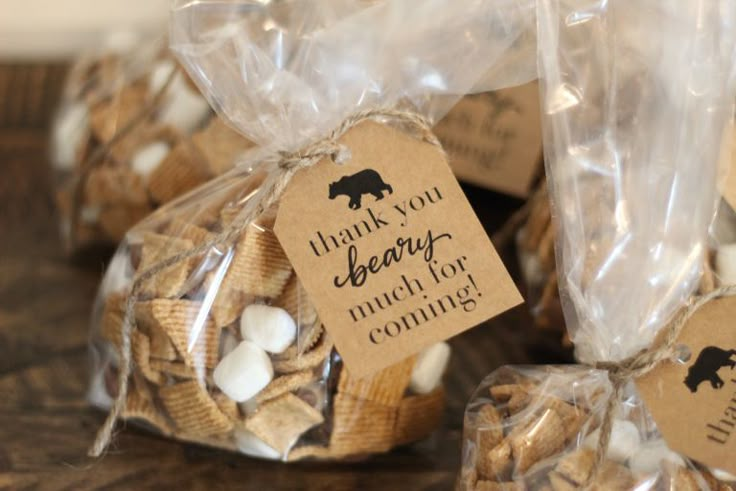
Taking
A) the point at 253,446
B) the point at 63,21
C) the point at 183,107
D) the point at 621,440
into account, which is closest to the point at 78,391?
the point at 253,446

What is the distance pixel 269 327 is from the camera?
663 millimetres

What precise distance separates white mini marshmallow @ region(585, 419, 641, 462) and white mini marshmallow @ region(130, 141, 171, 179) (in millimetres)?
446

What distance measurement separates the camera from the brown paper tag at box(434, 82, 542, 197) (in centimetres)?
91

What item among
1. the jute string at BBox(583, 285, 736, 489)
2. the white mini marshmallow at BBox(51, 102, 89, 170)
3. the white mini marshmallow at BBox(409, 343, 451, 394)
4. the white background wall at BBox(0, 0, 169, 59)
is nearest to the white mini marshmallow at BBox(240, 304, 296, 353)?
the white mini marshmallow at BBox(409, 343, 451, 394)

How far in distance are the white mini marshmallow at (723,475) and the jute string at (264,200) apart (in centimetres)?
28

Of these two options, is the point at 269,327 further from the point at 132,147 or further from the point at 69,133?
the point at 69,133

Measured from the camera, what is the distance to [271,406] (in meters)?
0.68

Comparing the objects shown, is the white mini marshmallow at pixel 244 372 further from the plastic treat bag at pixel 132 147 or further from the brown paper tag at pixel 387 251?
the plastic treat bag at pixel 132 147

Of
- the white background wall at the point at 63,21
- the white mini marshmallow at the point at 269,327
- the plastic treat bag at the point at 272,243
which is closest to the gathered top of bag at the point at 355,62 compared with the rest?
the plastic treat bag at the point at 272,243

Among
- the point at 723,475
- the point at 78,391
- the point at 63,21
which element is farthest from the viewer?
the point at 63,21

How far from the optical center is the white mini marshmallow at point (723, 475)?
0.63 metres

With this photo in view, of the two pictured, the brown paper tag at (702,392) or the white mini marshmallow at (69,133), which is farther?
the white mini marshmallow at (69,133)

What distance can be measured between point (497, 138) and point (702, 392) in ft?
1.16

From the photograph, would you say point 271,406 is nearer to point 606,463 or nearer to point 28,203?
point 606,463
